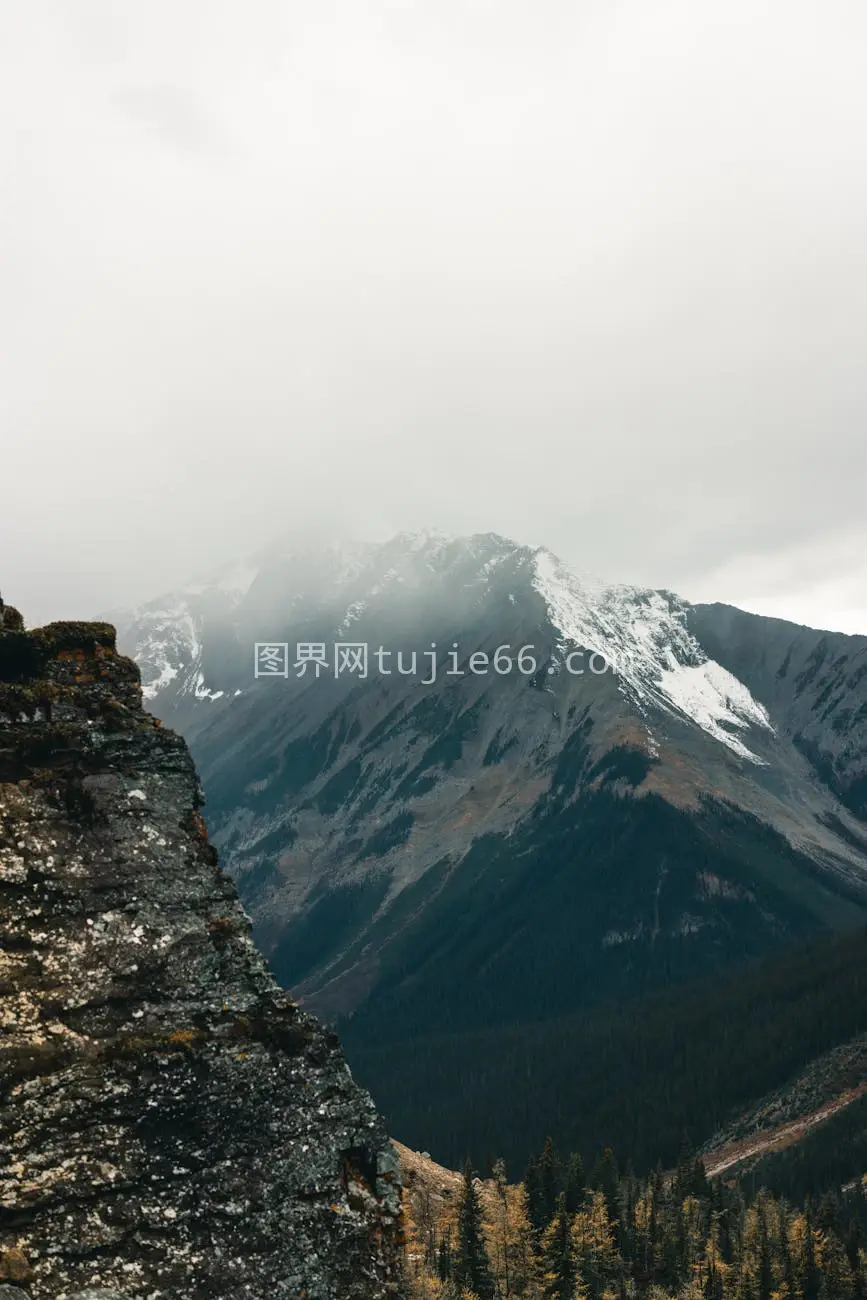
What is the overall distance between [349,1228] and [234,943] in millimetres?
8140

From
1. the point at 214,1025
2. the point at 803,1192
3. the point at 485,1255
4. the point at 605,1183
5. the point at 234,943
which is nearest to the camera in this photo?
the point at 214,1025

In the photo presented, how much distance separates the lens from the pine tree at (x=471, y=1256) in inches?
3401

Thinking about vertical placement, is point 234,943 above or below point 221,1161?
above

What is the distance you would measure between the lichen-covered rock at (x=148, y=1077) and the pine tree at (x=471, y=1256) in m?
72.5

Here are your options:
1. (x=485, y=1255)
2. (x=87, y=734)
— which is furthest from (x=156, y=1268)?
(x=485, y=1255)

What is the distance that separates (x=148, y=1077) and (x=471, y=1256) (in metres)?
78.1

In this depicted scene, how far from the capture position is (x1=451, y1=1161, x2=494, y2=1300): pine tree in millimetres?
86375

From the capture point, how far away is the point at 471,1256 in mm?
88000

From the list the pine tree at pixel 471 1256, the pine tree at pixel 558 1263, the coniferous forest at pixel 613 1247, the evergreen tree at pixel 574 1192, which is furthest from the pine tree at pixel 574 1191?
the pine tree at pixel 471 1256

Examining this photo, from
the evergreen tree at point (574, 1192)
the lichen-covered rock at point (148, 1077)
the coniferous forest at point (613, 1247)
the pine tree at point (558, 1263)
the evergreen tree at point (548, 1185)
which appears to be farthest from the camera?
the evergreen tree at point (574, 1192)

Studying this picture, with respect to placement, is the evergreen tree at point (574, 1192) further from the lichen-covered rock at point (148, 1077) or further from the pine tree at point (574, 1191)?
the lichen-covered rock at point (148, 1077)

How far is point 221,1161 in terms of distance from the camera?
24484 mm

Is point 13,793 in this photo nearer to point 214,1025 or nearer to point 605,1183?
point 214,1025

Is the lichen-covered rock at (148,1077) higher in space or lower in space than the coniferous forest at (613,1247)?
higher
